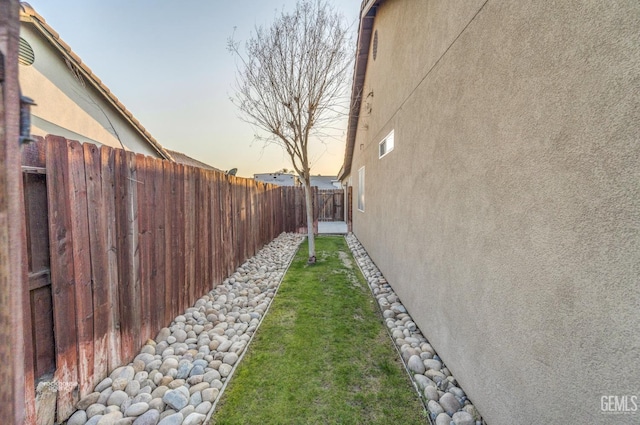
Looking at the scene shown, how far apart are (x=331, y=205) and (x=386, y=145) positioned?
34.8 feet

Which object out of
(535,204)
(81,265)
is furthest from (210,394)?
(535,204)

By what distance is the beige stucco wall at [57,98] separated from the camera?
211 inches

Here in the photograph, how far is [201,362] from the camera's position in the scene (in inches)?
108

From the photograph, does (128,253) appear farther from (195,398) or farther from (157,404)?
(195,398)

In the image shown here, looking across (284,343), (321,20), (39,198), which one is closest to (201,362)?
(284,343)

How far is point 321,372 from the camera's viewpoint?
266 centimetres

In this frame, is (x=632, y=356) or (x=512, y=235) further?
(x=512, y=235)

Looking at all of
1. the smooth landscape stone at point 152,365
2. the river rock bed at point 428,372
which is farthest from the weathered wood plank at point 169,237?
the river rock bed at point 428,372

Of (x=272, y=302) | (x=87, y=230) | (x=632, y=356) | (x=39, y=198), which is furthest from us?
(x=272, y=302)

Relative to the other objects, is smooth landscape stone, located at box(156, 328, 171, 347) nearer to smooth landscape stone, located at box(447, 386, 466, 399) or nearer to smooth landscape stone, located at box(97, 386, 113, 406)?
smooth landscape stone, located at box(97, 386, 113, 406)

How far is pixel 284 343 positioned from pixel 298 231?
937 cm

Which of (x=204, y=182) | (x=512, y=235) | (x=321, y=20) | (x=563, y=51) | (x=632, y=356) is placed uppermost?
(x=321, y=20)

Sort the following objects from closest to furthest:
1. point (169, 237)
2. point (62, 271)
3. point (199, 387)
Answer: point (62, 271), point (199, 387), point (169, 237)

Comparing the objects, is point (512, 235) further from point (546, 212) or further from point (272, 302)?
point (272, 302)
